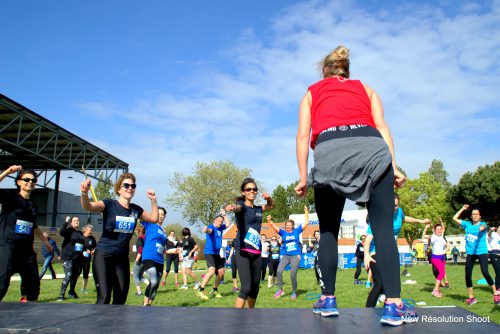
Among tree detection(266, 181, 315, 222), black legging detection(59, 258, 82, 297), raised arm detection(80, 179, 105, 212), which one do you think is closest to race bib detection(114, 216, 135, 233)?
raised arm detection(80, 179, 105, 212)

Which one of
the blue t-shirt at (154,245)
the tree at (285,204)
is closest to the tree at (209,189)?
the tree at (285,204)

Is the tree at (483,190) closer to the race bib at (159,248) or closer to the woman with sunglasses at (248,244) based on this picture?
the race bib at (159,248)

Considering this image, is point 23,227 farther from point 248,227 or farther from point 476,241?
point 476,241

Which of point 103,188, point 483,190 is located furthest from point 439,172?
point 103,188

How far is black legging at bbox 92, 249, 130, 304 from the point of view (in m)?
4.44

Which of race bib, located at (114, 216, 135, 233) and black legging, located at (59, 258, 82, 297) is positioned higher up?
race bib, located at (114, 216, 135, 233)

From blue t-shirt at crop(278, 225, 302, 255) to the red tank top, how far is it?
8.17m

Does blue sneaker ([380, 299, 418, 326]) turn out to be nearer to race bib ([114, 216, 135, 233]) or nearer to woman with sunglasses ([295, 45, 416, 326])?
woman with sunglasses ([295, 45, 416, 326])

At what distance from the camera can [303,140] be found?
9.25 feet

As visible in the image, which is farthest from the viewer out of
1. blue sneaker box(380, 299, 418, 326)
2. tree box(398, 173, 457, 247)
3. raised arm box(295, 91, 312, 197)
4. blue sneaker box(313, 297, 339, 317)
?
tree box(398, 173, 457, 247)

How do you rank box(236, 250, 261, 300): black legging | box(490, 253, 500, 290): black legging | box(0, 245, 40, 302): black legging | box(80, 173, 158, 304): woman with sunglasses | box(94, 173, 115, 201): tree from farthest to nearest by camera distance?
box(94, 173, 115, 201): tree < box(490, 253, 500, 290): black legging < box(236, 250, 261, 300): black legging < box(0, 245, 40, 302): black legging < box(80, 173, 158, 304): woman with sunglasses

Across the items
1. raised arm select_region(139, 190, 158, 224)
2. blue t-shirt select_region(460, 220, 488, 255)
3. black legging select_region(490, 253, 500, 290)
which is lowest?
black legging select_region(490, 253, 500, 290)


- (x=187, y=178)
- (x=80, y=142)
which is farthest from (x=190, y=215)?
(x=80, y=142)

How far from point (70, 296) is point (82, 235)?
1.52m
